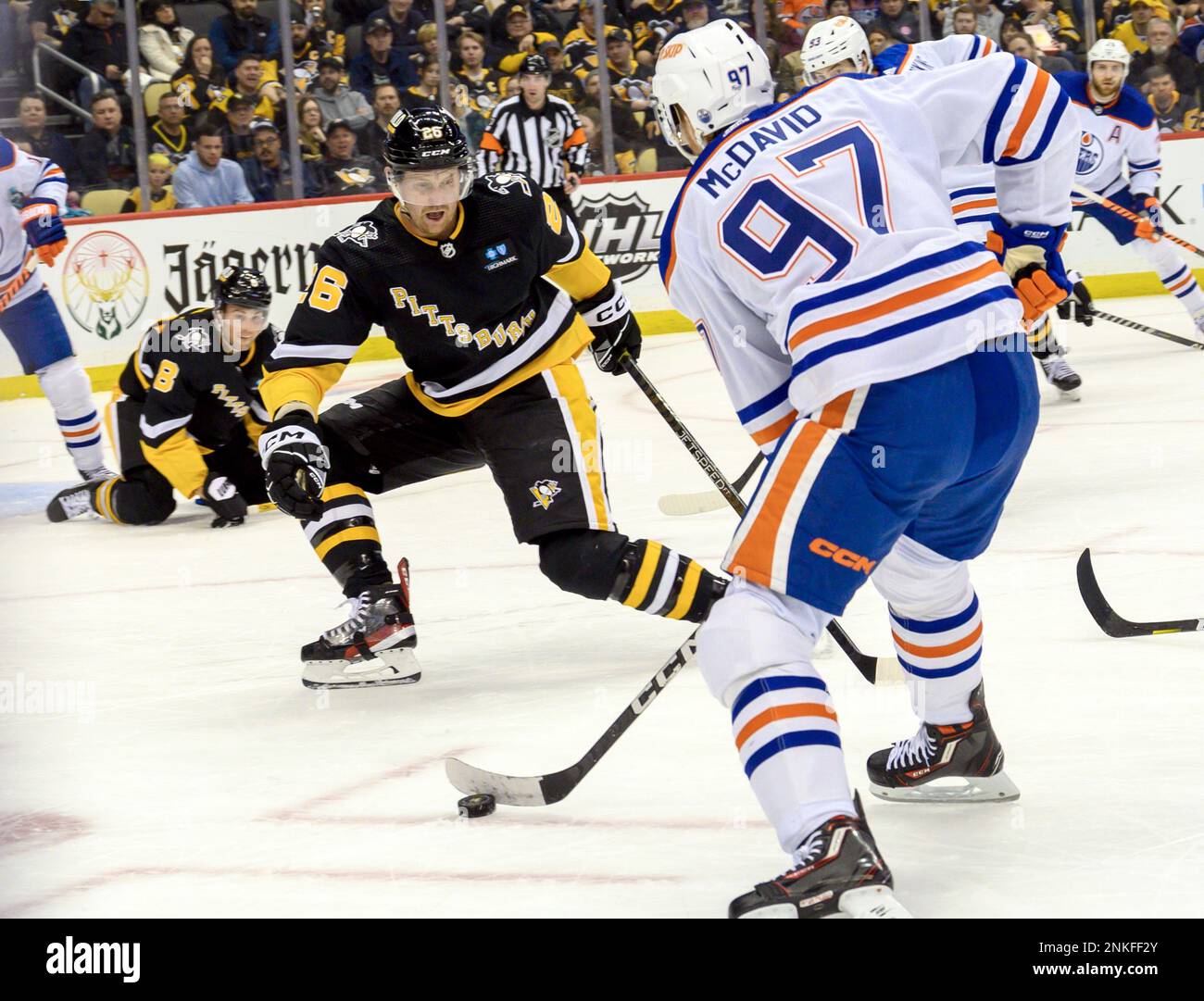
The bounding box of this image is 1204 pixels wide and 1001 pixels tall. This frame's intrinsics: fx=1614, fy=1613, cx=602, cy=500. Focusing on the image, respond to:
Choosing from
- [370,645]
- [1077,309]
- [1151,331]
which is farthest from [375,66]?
[370,645]

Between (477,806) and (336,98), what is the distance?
6942mm

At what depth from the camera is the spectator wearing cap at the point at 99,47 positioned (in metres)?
7.79

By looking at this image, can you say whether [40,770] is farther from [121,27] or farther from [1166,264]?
[121,27]

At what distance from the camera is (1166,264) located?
6.77m

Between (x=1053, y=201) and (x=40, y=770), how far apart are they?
1.91 m

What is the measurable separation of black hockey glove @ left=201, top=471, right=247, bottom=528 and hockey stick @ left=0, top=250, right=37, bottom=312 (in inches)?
46.0

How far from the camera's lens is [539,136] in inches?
330

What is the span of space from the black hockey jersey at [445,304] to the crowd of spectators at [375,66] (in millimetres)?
4753

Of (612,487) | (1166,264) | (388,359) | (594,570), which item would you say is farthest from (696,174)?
(388,359)

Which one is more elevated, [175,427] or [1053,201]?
[1053,201]

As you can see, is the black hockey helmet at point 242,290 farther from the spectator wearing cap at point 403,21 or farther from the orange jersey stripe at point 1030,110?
the spectator wearing cap at point 403,21

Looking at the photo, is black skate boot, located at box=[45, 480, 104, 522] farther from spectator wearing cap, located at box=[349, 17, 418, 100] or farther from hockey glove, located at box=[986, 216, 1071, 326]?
spectator wearing cap, located at box=[349, 17, 418, 100]

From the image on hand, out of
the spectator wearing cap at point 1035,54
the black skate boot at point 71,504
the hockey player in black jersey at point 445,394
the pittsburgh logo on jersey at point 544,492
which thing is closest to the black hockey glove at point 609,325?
the hockey player in black jersey at point 445,394

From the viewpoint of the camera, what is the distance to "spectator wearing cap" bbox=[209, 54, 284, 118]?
8.37 metres
